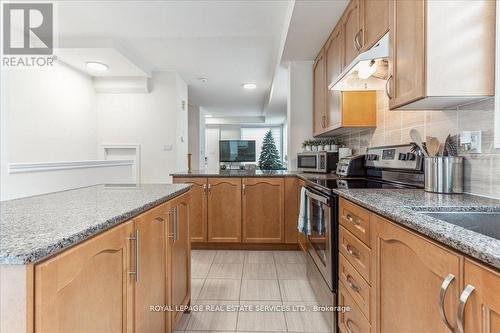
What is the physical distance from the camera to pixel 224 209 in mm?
3250

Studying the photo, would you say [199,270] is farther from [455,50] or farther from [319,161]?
[455,50]

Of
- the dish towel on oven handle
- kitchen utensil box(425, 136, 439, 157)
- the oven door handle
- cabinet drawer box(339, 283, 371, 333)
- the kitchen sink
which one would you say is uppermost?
kitchen utensil box(425, 136, 439, 157)

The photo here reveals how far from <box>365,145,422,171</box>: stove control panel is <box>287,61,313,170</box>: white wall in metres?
1.25

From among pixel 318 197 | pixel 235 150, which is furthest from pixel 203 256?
pixel 235 150

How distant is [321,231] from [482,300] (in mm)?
1369

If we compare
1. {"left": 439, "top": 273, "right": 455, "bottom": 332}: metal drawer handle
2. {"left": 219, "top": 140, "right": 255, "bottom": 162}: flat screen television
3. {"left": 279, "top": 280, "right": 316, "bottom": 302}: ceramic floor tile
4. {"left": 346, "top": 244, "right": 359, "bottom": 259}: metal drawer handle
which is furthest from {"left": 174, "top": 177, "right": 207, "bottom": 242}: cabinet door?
{"left": 219, "top": 140, "right": 255, "bottom": 162}: flat screen television

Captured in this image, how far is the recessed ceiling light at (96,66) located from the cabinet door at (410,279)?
3.95m

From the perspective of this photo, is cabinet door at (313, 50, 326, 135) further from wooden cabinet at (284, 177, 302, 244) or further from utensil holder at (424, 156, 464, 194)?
utensil holder at (424, 156, 464, 194)

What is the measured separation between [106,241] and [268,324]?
1332 mm

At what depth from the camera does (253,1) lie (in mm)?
2451

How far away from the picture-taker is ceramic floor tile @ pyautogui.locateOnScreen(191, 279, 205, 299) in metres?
2.20

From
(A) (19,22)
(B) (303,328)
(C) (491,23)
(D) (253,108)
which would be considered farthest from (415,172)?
(D) (253,108)

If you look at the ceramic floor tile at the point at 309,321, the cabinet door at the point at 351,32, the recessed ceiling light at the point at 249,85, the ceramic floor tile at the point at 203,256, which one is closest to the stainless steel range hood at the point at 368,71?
the cabinet door at the point at 351,32

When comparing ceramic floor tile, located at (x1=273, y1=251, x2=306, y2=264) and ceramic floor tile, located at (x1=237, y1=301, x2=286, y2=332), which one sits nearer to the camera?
ceramic floor tile, located at (x1=237, y1=301, x2=286, y2=332)
